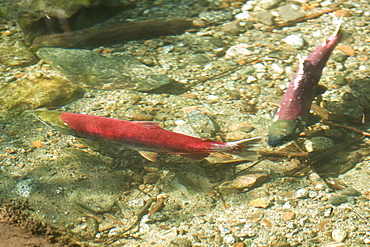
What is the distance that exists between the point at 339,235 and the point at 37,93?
285 cm

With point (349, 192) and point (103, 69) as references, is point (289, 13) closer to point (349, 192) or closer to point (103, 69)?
point (103, 69)

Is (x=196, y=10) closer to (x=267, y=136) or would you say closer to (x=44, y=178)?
(x=267, y=136)

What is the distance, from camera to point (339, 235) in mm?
2779

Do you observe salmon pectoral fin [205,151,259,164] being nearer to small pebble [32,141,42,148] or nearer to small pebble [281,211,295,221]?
small pebble [281,211,295,221]

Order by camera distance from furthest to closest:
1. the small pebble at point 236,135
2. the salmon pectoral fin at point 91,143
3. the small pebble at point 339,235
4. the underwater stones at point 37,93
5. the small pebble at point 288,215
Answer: the underwater stones at point 37,93 < the small pebble at point 236,135 < the salmon pectoral fin at point 91,143 < the small pebble at point 288,215 < the small pebble at point 339,235

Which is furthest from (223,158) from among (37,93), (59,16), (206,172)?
Answer: (59,16)

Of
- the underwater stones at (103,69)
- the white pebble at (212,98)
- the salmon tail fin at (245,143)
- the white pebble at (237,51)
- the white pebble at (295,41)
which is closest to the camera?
the salmon tail fin at (245,143)

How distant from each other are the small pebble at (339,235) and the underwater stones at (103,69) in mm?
2185

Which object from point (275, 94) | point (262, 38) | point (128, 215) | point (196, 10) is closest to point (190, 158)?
point (128, 215)

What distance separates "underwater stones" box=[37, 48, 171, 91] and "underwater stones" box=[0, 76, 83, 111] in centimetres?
18

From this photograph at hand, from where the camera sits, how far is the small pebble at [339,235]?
275cm

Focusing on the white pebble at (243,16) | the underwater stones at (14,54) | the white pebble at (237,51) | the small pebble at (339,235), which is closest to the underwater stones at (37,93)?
the underwater stones at (14,54)

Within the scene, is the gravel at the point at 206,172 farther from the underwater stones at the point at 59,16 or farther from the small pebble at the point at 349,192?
the underwater stones at the point at 59,16

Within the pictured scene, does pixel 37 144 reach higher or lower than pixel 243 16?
higher
